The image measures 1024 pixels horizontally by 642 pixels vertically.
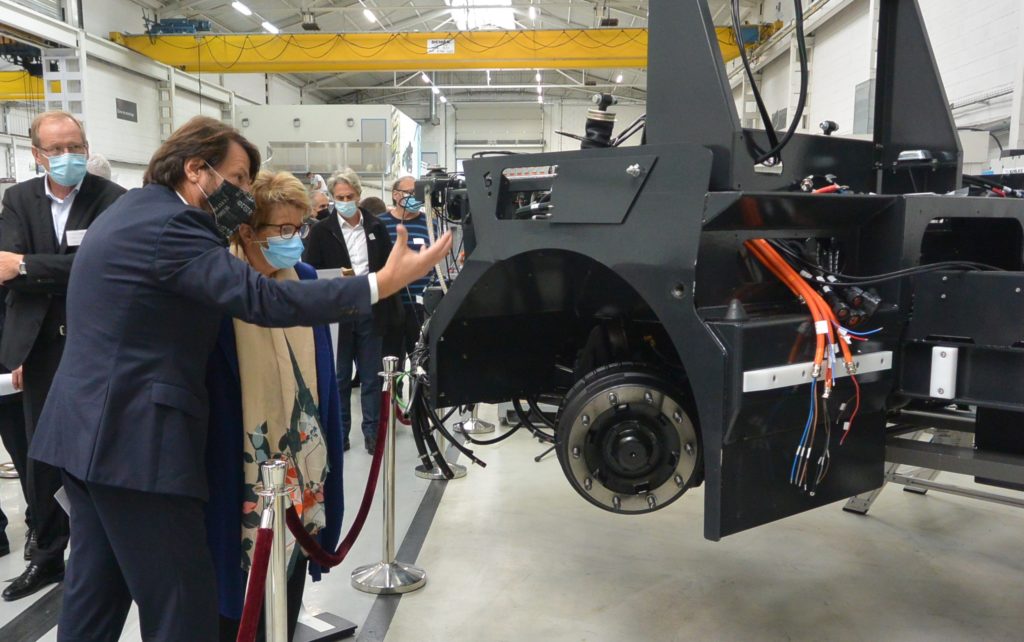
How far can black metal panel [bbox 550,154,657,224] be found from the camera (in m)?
1.84

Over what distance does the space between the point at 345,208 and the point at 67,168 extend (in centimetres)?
210

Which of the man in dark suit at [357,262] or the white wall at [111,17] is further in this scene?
the white wall at [111,17]

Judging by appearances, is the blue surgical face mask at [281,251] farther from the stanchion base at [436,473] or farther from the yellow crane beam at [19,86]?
the yellow crane beam at [19,86]

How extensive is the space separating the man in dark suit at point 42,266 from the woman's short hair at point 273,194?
1093 mm

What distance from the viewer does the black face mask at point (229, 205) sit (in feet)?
5.86

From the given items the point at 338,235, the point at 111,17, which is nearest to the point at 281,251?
the point at 338,235

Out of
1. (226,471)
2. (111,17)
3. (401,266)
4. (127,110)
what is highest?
(111,17)

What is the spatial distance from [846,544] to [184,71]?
13.7 metres

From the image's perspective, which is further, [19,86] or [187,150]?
[19,86]

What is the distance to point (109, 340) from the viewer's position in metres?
1.62

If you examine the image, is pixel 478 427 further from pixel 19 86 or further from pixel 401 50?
pixel 19 86

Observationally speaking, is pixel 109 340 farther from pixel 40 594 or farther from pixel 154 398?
pixel 40 594

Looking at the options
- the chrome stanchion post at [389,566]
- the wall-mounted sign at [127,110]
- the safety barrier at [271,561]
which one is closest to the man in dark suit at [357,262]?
the chrome stanchion post at [389,566]

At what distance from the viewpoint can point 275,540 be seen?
1821 millimetres
